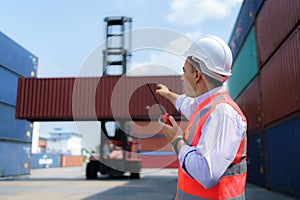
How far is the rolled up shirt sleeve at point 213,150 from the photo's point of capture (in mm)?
1254

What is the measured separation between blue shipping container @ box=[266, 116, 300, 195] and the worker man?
841cm

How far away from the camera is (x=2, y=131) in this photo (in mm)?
18156

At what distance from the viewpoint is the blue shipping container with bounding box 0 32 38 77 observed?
714 inches

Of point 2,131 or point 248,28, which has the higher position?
point 248,28

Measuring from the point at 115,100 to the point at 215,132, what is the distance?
603mm

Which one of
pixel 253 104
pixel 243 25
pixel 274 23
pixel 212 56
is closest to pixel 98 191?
pixel 253 104

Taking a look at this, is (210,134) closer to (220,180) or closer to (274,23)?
(220,180)

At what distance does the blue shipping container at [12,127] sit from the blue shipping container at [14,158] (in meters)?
0.45

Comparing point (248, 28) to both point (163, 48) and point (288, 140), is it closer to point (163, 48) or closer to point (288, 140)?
point (288, 140)

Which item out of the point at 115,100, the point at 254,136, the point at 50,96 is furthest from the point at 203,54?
the point at 50,96

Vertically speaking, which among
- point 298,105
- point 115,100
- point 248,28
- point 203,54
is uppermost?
point 248,28

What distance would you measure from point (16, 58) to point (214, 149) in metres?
20.7

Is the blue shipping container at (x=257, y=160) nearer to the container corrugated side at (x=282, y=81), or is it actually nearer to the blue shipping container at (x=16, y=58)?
the container corrugated side at (x=282, y=81)

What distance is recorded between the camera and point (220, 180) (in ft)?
4.55
